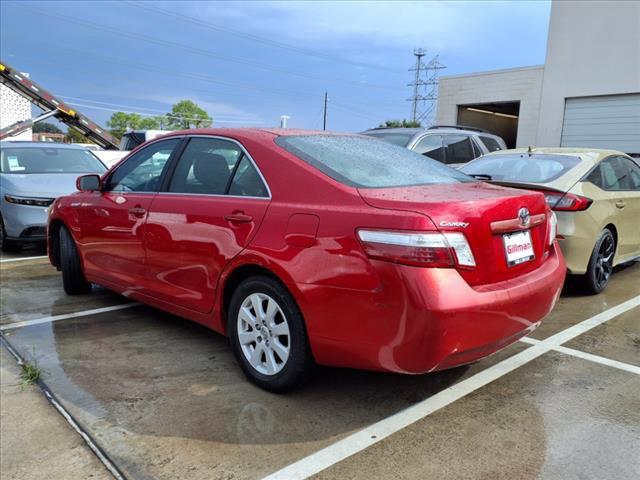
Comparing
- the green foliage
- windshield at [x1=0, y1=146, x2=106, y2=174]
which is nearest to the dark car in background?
windshield at [x1=0, y1=146, x2=106, y2=174]

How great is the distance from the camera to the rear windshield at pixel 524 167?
16.9 ft

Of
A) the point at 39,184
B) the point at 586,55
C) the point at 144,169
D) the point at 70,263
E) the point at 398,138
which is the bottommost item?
the point at 70,263

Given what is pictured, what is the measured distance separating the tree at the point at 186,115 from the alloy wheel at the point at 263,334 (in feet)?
313

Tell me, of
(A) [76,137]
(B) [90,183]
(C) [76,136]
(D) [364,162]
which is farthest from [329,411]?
(A) [76,137]

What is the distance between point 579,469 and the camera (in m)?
2.43

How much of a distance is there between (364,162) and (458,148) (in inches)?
224

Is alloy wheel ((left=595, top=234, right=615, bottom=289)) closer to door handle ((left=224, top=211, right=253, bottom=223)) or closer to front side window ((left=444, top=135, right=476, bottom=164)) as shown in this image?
front side window ((left=444, top=135, right=476, bottom=164))

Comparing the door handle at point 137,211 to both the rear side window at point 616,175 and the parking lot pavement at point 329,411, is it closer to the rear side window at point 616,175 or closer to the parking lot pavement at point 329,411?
the parking lot pavement at point 329,411

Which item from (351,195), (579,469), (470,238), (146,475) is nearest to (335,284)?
(351,195)

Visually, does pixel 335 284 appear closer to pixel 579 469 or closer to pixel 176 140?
pixel 579 469

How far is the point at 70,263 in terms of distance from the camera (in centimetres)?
501

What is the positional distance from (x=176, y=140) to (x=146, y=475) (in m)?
2.41

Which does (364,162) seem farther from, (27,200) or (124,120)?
(124,120)

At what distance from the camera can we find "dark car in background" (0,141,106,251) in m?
6.93
